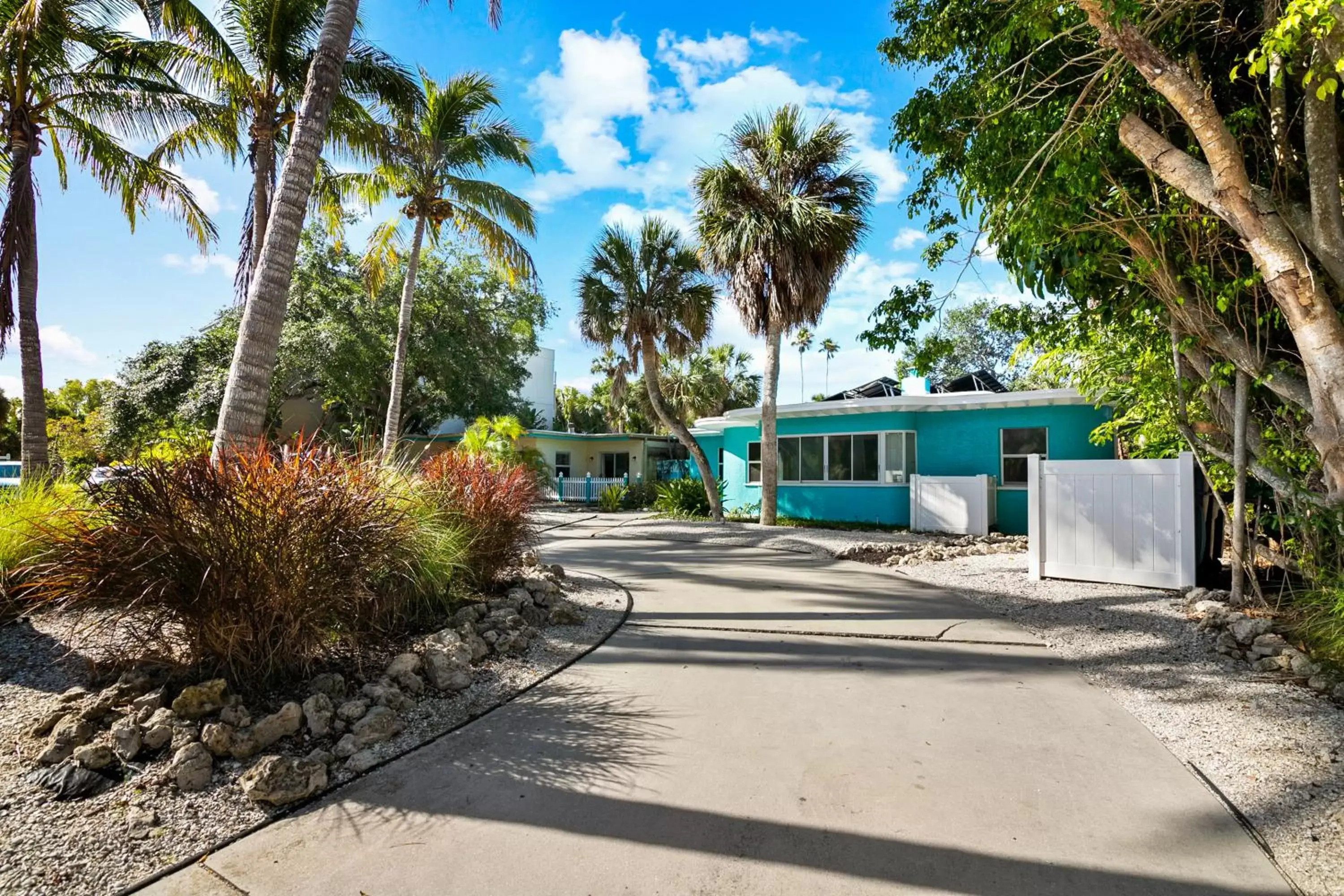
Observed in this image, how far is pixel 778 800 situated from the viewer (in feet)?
9.95

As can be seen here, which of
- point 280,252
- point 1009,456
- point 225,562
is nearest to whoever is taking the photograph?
point 225,562

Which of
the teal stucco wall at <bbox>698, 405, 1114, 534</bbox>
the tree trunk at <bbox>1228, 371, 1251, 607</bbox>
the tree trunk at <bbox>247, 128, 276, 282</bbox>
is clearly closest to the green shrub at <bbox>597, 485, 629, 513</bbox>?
the teal stucco wall at <bbox>698, 405, 1114, 534</bbox>

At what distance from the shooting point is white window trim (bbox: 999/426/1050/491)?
14.2 meters

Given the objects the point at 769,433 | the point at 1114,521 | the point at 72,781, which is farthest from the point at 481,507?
the point at 769,433

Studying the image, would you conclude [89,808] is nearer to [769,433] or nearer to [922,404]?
[769,433]

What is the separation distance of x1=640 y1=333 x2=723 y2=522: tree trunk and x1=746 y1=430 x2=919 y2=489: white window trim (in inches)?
66.1

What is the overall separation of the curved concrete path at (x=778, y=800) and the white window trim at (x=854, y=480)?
11270mm

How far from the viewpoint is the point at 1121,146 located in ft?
20.7

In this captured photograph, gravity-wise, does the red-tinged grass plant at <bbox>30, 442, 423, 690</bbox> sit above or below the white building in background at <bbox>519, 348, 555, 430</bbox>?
below

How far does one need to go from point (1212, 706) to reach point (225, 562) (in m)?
5.83

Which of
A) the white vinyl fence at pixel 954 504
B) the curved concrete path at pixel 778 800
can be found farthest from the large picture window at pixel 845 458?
the curved concrete path at pixel 778 800

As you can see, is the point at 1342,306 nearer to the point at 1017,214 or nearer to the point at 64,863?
the point at 1017,214

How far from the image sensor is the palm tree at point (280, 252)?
227 inches

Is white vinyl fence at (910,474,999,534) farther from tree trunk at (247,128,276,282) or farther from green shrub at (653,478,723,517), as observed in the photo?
tree trunk at (247,128,276,282)
